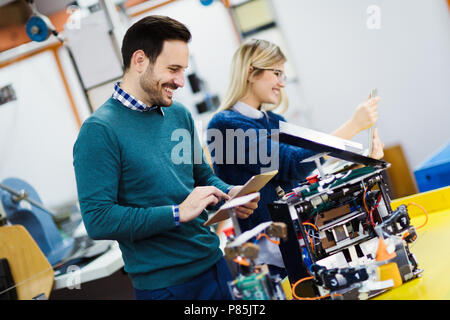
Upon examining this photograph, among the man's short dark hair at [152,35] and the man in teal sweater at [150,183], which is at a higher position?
the man's short dark hair at [152,35]

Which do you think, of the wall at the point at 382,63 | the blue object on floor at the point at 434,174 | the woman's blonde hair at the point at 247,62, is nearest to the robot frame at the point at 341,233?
the woman's blonde hair at the point at 247,62

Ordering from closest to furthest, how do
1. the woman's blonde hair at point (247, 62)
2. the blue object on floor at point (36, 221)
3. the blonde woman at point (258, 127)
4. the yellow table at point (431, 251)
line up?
1. the yellow table at point (431, 251)
2. the blonde woman at point (258, 127)
3. the woman's blonde hair at point (247, 62)
4. the blue object on floor at point (36, 221)

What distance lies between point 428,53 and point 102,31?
7.90ft

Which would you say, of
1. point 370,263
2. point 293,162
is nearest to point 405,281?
point 370,263

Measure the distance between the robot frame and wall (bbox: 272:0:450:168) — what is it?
2274mm

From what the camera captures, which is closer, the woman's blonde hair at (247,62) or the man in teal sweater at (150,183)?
the man in teal sweater at (150,183)

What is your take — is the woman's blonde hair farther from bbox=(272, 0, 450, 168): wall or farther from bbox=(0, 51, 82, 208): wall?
bbox=(272, 0, 450, 168): wall

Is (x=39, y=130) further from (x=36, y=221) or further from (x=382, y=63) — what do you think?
(x=382, y=63)

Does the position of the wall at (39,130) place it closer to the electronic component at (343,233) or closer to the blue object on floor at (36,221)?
the blue object on floor at (36,221)

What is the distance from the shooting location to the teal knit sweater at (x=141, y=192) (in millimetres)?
1106

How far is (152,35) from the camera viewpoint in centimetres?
129

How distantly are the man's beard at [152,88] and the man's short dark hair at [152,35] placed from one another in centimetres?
4

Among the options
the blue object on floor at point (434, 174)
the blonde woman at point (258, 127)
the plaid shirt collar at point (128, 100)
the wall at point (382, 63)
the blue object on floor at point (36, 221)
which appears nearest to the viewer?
the plaid shirt collar at point (128, 100)

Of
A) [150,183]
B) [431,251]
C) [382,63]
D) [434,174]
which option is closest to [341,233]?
[431,251]
